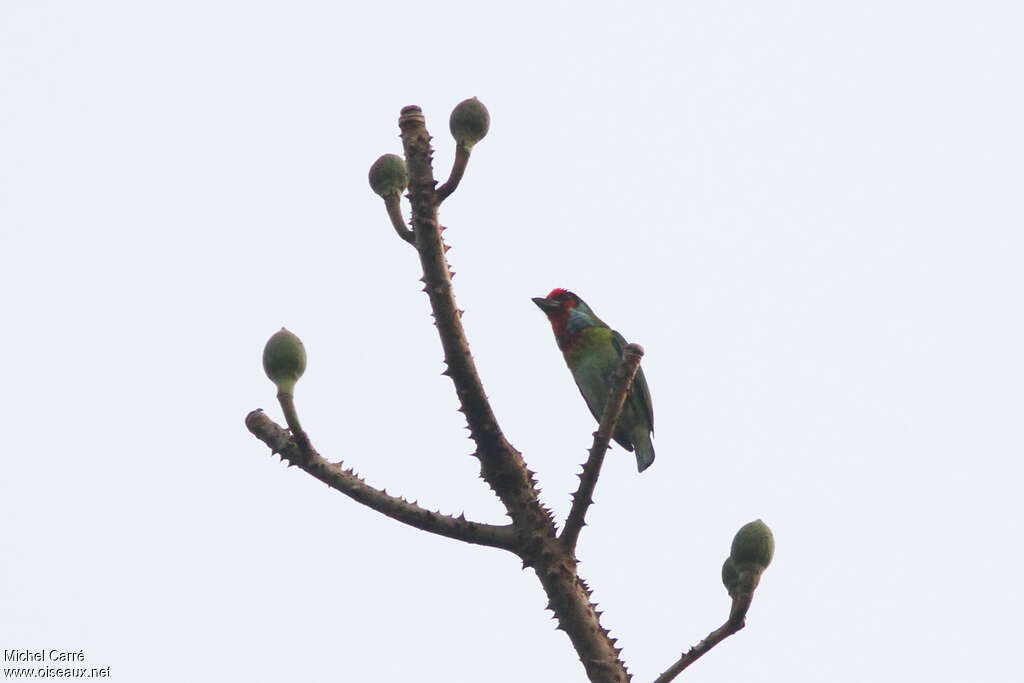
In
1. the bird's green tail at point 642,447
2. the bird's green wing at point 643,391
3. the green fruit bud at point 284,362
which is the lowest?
the green fruit bud at point 284,362

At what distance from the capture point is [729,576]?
3.38m

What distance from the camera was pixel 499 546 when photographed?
3.63m

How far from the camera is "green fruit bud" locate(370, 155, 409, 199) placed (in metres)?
4.14

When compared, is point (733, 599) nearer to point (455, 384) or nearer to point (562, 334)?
point (455, 384)

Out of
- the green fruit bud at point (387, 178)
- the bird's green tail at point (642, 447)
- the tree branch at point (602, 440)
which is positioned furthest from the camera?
the bird's green tail at point (642, 447)

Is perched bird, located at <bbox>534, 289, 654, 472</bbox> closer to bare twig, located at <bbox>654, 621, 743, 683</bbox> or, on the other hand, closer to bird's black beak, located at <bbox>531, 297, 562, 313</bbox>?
bird's black beak, located at <bbox>531, 297, 562, 313</bbox>

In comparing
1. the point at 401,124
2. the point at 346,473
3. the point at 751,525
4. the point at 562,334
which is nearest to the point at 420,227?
the point at 401,124

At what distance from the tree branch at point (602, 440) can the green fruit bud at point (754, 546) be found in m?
0.46

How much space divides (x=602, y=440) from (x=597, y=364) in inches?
192

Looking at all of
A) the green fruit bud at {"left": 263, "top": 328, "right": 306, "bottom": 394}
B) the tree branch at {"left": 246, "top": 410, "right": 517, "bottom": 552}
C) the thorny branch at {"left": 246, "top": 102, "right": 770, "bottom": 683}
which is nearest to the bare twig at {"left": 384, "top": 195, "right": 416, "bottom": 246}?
the thorny branch at {"left": 246, "top": 102, "right": 770, "bottom": 683}

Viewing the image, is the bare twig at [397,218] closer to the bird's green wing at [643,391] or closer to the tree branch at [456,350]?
the tree branch at [456,350]

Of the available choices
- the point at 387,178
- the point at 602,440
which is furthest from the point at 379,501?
the point at 387,178

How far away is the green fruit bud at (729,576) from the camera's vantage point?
335cm

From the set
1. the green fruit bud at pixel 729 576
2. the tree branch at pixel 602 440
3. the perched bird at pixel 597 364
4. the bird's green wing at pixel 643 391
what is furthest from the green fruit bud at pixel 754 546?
the bird's green wing at pixel 643 391
